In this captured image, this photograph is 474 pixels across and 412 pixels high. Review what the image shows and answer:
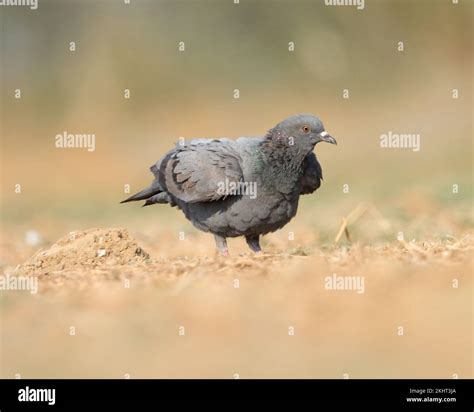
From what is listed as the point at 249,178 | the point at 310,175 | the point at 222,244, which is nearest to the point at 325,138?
the point at 310,175

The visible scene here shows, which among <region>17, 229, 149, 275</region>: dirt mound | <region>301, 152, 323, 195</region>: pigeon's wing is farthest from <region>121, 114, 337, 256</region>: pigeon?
<region>17, 229, 149, 275</region>: dirt mound

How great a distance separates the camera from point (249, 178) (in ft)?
31.9

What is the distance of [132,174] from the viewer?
2594 cm

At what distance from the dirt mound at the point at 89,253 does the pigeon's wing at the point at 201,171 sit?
859 millimetres

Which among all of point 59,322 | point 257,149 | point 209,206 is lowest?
point 59,322

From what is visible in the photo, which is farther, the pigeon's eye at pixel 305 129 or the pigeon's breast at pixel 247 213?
the pigeon's eye at pixel 305 129

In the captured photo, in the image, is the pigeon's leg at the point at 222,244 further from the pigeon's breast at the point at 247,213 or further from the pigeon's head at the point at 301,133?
the pigeon's head at the point at 301,133

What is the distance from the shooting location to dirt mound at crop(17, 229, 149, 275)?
32.7 ft

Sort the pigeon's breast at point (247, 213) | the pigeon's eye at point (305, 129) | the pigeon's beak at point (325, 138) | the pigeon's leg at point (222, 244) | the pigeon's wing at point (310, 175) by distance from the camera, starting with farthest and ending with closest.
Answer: the pigeon's leg at point (222, 244) < the pigeon's wing at point (310, 175) < the pigeon's eye at point (305, 129) < the pigeon's beak at point (325, 138) < the pigeon's breast at point (247, 213)

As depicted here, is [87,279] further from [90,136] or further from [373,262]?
[90,136]

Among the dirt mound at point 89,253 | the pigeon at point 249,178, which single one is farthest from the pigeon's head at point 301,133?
the dirt mound at point 89,253

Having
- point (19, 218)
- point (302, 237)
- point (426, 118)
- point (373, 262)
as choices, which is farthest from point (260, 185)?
point (426, 118)

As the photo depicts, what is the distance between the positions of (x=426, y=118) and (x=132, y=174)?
30.5 ft

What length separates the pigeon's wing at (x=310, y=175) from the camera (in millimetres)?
10195
